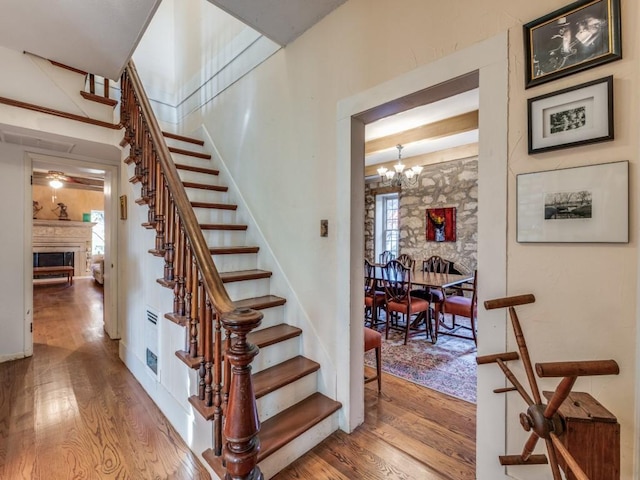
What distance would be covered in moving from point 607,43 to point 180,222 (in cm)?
208

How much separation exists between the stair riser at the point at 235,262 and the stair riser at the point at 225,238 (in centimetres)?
21

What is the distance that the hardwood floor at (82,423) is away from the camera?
160 cm

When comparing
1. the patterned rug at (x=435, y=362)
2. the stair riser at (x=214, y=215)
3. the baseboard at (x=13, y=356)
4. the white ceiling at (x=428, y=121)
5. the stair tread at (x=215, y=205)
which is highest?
the white ceiling at (x=428, y=121)

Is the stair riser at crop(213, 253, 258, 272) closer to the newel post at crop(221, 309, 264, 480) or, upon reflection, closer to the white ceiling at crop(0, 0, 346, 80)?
the newel post at crop(221, 309, 264, 480)

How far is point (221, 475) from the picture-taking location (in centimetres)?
140

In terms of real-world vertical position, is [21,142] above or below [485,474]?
above

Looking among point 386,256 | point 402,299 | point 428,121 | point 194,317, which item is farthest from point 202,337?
point 386,256

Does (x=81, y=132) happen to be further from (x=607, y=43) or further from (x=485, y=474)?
(x=485, y=474)

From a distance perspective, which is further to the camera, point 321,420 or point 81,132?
point 81,132

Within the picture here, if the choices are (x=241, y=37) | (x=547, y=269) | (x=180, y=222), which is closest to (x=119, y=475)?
(x=180, y=222)

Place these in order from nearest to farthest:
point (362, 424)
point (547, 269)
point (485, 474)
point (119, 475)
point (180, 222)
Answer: point (547, 269) < point (485, 474) < point (119, 475) < point (180, 222) < point (362, 424)

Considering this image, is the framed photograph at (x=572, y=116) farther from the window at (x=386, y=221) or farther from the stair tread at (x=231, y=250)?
the window at (x=386, y=221)

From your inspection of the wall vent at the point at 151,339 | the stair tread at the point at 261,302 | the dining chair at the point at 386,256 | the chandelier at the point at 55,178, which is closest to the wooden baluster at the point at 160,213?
the wall vent at the point at 151,339

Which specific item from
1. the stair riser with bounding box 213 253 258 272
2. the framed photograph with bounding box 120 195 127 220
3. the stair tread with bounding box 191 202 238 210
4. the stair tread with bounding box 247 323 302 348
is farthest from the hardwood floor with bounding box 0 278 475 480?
the stair tread with bounding box 191 202 238 210
